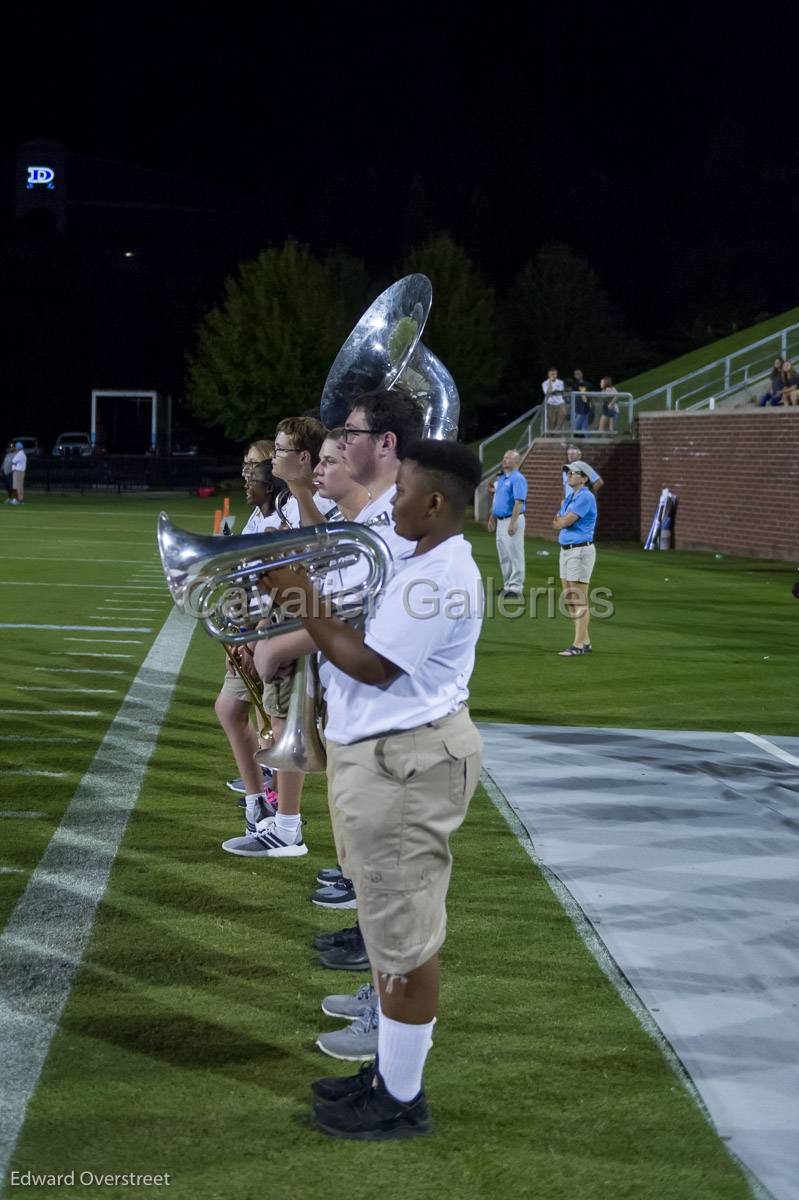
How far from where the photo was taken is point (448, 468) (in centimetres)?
362

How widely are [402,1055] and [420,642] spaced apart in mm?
1094

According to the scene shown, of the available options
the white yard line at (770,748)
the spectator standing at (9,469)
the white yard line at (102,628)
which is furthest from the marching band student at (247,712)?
the spectator standing at (9,469)

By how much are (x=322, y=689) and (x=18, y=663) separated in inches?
293

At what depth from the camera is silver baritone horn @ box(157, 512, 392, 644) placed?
364 cm

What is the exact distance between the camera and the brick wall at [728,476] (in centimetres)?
2592

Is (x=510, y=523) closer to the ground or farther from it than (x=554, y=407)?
closer to the ground

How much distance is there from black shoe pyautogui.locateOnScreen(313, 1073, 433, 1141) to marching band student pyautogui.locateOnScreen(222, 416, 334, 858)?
199cm

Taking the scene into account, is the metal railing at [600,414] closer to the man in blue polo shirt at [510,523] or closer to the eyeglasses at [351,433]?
the man in blue polo shirt at [510,523]

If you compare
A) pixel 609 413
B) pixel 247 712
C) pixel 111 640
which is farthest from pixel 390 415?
pixel 609 413

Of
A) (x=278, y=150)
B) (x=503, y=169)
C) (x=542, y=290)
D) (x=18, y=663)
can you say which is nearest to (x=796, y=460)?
(x=18, y=663)

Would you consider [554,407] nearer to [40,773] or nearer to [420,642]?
[40,773]

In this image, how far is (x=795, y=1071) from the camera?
407cm

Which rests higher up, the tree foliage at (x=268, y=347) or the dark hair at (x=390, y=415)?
the tree foliage at (x=268, y=347)

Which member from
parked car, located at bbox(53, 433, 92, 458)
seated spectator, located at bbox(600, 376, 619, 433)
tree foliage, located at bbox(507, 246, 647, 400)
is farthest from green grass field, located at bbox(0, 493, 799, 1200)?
tree foliage, located at bbox(507, 246, 647, 400)
